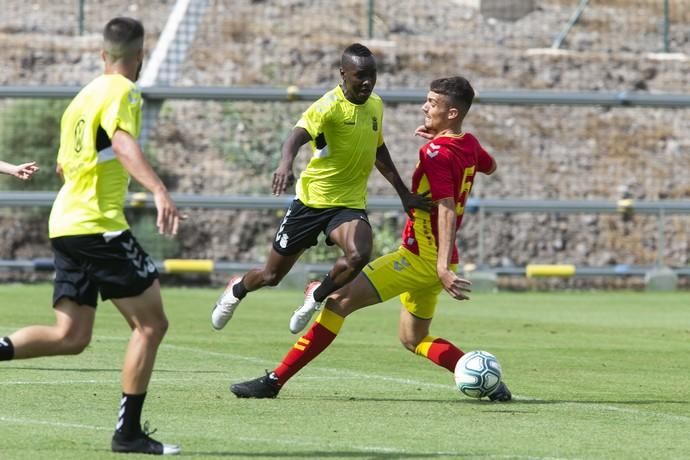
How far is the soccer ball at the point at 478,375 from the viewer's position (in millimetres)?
10117

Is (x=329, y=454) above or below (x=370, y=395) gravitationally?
above

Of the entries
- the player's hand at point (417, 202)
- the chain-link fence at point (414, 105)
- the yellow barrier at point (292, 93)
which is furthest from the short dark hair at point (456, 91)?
the chain-link fence at point (414, 105)

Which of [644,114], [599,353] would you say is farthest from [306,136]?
[644,114]

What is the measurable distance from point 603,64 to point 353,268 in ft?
76.9

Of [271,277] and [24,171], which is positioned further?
[271,277]

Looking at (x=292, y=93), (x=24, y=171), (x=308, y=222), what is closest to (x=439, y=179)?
(x=308, y=222)

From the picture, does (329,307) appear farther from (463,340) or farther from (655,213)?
(655,213)

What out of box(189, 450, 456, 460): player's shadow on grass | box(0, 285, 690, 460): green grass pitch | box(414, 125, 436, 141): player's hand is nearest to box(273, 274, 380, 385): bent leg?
box(0, 285, 690, 460): green grass pitch

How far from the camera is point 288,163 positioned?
32.8ft

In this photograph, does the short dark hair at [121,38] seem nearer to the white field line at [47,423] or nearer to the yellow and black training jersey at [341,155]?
the white field line at [47,423]

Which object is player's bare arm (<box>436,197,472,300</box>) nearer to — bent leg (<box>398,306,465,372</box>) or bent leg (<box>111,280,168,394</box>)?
bent leg (<box>398,306,465,372</box>)

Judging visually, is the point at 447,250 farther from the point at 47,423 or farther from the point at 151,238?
the point at 151,238

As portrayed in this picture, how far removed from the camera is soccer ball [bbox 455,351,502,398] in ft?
33.2

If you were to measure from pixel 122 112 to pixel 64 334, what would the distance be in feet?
4.09
